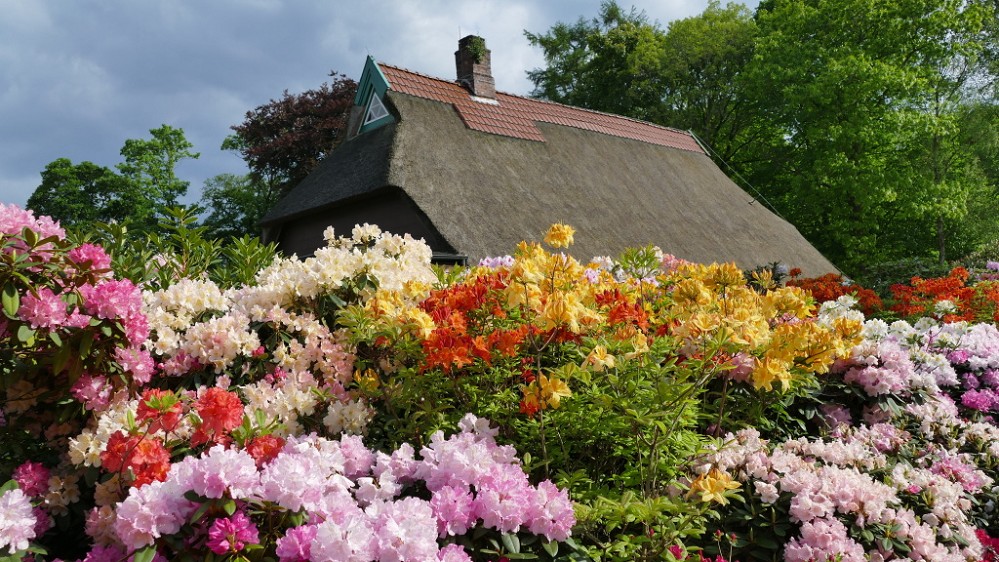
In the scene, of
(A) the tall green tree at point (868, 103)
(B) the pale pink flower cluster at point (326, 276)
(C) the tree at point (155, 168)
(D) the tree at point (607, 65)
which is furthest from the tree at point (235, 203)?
(B) the pale pink flower cluster at point (326, 276)

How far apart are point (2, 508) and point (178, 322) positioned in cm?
106

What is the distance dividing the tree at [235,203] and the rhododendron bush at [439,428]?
25.7 meters

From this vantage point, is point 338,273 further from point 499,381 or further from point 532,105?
point 532,105

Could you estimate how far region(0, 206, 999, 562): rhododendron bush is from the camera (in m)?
1.94

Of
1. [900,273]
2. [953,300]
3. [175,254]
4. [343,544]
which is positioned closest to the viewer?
[343,544]

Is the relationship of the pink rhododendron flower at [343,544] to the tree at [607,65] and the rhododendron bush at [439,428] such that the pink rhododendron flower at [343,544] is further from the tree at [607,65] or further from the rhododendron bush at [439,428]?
the tree at [607,65]

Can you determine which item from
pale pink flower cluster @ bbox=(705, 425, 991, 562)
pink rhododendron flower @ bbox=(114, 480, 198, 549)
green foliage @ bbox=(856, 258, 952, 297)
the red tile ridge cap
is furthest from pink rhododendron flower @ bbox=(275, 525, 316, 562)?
the red tile ridge cap

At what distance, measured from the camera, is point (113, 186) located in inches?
1205

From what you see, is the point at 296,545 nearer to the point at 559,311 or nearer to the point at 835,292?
the point at 559,311

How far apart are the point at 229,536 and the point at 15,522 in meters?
0.69

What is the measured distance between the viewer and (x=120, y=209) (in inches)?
1208

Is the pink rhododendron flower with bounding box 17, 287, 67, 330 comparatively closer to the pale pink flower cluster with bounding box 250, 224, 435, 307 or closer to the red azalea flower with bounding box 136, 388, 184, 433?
the red azalea flower with bounding box 136, 388, 184, 433

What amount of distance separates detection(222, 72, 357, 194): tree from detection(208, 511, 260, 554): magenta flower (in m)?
21.8

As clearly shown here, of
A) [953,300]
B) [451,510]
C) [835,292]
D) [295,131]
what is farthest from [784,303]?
[295,131]
